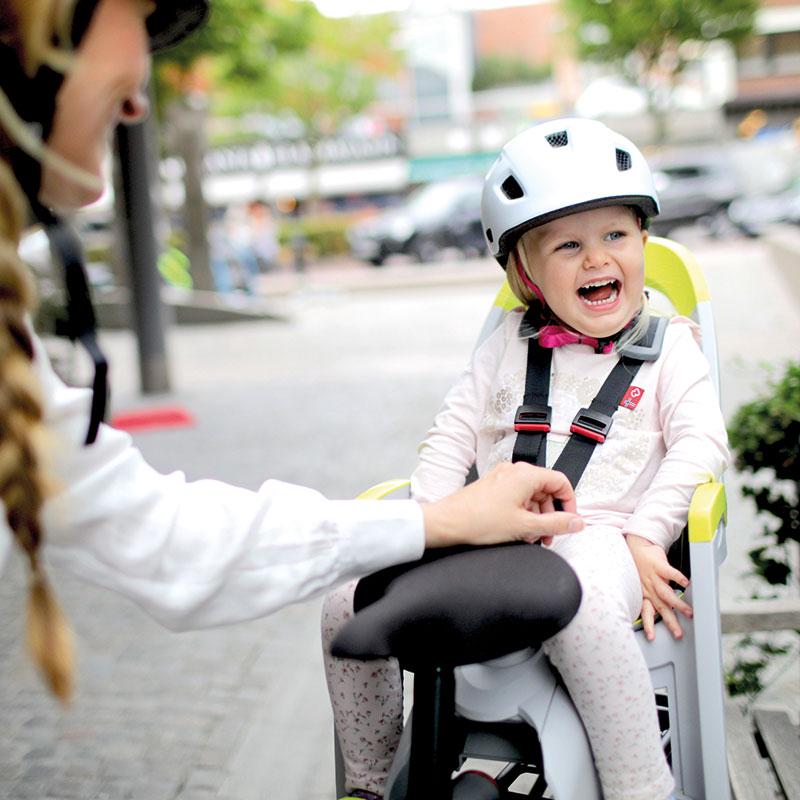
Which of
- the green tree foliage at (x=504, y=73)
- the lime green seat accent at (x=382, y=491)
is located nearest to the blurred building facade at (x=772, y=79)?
the green tree foliage at (x=504, y=73)

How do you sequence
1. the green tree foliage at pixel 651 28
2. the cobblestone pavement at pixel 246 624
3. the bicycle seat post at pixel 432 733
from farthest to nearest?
the green tree foliage at pixel 651 28, the cobblestone pavement at pixel 246 624, the bicycle seat post at pixel 432 733

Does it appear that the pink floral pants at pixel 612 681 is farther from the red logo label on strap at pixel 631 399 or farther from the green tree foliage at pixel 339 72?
the green tree foliage at pixel 339 72

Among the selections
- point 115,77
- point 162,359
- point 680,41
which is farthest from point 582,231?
point 680,41

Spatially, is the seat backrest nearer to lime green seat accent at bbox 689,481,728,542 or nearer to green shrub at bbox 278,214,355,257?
lime green seat accent at bbox 689,481,728,542

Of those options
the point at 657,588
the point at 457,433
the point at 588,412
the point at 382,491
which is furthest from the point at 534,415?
the point at 657,588

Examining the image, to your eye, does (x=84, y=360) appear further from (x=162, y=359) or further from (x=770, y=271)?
(x=770, y=271)

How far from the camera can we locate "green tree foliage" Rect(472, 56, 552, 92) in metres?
50.4

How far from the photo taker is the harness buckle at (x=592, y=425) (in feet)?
7.84

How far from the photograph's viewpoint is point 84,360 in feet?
39.0

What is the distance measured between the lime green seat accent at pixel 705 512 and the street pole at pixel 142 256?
8.40 metres

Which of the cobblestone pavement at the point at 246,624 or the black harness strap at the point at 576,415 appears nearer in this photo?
the black harness strap at the point at 576,415

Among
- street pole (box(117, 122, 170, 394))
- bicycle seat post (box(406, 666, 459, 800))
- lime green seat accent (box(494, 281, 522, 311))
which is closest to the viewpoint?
bicycle seat post (box(406, 666, 459, 800))

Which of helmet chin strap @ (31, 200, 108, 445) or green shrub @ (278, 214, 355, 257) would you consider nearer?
helmet chin strap @ (31, 200, 108, 445)

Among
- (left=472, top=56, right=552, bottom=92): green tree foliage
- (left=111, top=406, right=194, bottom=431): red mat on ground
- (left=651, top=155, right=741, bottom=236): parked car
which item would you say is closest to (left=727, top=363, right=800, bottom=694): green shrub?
(left=111, top=406, right=194, bottom=431): red mat on ground
